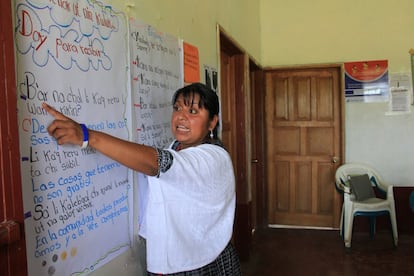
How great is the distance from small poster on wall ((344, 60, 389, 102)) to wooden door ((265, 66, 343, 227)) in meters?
0.12

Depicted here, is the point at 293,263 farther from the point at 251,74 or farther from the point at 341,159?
the point at 251,74

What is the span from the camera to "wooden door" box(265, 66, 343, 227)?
4.52 m

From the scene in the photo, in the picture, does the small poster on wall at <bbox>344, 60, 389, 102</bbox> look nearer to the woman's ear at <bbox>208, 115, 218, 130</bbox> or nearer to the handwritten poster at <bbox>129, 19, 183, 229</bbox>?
the handwritten poster at <bbox>129, 19, 183, 229</bbox>

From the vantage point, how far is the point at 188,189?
119cm

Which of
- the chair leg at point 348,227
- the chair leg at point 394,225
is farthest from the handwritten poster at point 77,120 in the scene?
the chair leg at point 394,225

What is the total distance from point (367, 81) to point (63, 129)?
408cm

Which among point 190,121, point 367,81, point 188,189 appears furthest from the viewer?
point 367,81

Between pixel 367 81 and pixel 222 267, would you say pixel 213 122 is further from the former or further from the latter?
pixel 367 81

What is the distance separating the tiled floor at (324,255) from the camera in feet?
11.0

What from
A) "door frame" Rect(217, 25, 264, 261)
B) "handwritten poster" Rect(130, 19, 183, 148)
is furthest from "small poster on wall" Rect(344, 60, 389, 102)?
"handwritten poster" Rect(130, 19, 183, 148)

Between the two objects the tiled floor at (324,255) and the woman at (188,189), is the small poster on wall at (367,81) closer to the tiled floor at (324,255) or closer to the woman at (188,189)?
the tiled floor at (324,255)

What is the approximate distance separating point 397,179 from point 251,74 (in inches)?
78.7

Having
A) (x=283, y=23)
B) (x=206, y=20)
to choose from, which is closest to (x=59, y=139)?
(x=206, y=20)

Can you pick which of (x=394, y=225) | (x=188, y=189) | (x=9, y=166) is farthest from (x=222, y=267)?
(x=394, y=225)
